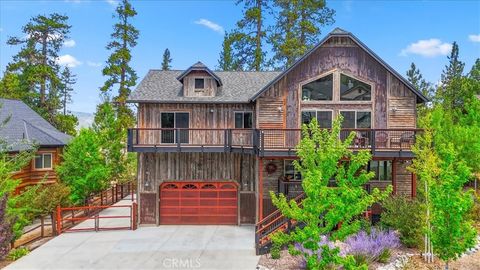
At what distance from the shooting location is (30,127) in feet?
75.2

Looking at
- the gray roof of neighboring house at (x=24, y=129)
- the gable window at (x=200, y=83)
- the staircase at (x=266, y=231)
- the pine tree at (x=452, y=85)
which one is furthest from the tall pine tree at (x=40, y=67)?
the pine tree at (x=452, y=85)

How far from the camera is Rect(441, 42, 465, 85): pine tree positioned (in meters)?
41.4

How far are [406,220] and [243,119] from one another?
30.8 feet

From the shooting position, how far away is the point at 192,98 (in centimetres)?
1756

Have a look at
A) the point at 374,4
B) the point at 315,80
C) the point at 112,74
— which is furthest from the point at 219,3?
the point at 315,80

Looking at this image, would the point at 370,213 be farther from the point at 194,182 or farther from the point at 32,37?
the point at 32,37

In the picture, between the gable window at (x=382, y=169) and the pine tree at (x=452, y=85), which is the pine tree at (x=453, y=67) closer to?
the pine tree at (x=452, y=85)

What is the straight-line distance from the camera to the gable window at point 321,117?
1636 cm

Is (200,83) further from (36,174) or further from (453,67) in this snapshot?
(453,67)

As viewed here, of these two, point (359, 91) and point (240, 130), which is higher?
point (359, 91)

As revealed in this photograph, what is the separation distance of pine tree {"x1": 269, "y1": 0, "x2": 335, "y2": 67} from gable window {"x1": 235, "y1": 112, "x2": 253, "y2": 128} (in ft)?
56.0

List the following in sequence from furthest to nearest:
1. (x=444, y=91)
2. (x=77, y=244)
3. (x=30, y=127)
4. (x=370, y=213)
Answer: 1. (x=444, y=91)
2. (x=30, y=127)
3. (x=370, y=213)
4. (x=77, y=244)

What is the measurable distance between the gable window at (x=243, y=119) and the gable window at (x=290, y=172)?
9.68ft

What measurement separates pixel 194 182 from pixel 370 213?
9564 millimetres
